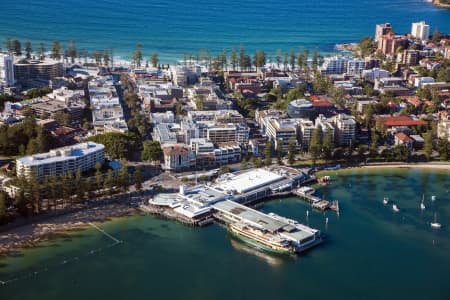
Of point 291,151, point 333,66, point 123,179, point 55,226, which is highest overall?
point 333,66

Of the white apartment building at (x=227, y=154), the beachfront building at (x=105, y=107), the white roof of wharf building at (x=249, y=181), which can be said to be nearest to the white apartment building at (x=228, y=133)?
→ the white apartment building at (x=227, y=154)

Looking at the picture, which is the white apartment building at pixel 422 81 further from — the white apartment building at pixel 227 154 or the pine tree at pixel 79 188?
the pine tree at pixel 79 188

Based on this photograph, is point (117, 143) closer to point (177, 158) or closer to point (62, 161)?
point (177, 158)

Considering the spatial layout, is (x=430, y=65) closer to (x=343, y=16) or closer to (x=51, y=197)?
(x=343, y=16)

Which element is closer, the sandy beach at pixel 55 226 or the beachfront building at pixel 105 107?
the sandy beach at pixel 55 226

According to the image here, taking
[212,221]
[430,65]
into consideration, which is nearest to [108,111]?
[212,221]

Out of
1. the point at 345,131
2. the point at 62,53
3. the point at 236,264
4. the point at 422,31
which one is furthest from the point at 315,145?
Answer: the point at 422,31

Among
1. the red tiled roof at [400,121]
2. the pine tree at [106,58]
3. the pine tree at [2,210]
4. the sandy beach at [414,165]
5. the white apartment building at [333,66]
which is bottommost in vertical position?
the pine tree at [2,210]
